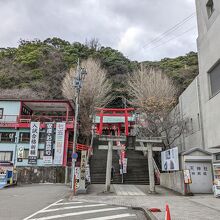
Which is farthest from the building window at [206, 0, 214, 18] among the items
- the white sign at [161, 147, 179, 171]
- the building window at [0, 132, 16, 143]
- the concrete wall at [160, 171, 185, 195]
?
the building window at [0, 132, 16, 143]

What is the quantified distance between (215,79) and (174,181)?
26.7ft

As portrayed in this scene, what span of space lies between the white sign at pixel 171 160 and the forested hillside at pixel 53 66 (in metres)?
25.1

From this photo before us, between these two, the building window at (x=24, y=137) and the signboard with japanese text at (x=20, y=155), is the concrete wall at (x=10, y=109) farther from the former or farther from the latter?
the signboard with japanese text at (x=20, y=155)

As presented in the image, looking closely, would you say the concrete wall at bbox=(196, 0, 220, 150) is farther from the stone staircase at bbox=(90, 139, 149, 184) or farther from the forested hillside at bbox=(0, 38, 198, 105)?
the forested hillside at bbox=(0, 38, 198, 105)

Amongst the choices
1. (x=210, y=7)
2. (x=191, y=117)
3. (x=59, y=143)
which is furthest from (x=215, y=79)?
(x=59, y=143)

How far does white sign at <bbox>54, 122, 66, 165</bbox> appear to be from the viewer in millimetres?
29156

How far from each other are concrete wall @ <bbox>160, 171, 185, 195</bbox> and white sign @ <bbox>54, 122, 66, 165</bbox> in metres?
12.1

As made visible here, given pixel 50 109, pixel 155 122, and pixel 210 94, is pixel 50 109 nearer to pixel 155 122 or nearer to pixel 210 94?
pixel 155 122

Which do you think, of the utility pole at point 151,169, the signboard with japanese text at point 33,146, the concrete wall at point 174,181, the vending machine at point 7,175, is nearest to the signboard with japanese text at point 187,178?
the concrete wall at point 174,181

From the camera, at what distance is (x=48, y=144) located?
96.8 feet

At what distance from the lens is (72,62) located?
5175 cm

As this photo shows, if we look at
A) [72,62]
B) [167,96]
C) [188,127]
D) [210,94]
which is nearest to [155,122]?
[188,127]

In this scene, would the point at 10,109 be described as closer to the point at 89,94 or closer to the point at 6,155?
the point at 6,155

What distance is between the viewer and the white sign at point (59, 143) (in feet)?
95.7
